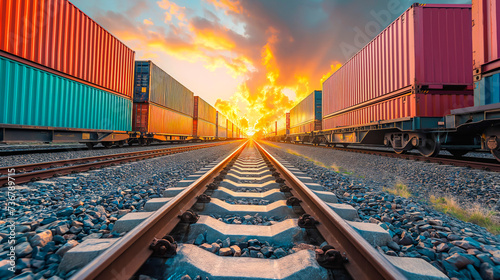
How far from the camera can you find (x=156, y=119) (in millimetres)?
15133

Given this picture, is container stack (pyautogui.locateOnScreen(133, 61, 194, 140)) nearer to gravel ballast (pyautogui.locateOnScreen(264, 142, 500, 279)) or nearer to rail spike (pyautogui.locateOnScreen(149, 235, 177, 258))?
gravel ballast (pyautogui.locateOnScreen(264, 142, 500, 279))

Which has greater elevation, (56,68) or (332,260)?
(56,68)

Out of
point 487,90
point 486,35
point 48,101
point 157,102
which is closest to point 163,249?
point 487,90

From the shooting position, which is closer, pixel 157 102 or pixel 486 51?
pixel 486 51

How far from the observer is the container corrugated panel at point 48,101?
6.43 metres

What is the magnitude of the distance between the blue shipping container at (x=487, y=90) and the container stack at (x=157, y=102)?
1543 centimetres

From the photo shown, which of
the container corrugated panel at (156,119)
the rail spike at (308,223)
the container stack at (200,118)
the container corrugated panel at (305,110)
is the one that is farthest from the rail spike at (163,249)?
the container stack at (200,118)

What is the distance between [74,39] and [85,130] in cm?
385

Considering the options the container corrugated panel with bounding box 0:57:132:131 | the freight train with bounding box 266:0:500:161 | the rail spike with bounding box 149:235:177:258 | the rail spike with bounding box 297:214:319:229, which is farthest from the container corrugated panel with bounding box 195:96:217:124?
the rail spike with bounding box 149:235:177:258

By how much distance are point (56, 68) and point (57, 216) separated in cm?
857

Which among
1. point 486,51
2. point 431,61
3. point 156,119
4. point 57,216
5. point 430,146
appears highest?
point 431,61

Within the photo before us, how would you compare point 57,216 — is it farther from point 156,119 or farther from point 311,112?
point 311,112

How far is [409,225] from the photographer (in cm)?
203

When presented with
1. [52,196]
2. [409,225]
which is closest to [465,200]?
[409,225]
